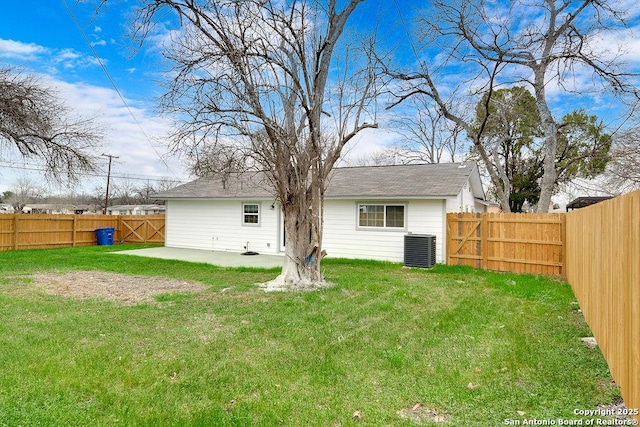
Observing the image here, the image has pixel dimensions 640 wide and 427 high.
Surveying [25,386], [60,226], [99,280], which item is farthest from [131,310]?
[60,226]

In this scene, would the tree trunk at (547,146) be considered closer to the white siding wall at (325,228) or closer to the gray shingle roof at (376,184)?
the gray shingle roof at (376,184)

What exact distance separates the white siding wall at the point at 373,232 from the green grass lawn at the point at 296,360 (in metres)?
4.78

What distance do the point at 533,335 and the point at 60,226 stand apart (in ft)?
63.0

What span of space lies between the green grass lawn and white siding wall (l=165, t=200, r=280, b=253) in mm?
7448

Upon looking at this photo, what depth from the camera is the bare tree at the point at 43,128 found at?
1141 centimetres

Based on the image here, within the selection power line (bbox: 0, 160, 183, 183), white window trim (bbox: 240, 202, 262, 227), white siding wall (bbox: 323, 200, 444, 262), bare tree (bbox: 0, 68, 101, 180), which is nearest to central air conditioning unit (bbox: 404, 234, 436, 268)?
white siding wall (bbox: 323, 200, 444, 262)

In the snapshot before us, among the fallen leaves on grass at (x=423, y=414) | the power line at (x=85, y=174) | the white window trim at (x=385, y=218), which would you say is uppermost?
the power line at (x=85, y=174)

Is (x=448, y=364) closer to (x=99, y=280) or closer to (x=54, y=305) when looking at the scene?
(x=54, y=305)

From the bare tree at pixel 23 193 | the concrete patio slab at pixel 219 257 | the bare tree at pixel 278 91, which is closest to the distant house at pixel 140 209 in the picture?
the bare tree at pixel 23 193

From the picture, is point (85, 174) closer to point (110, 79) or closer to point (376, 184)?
point (110, 79)

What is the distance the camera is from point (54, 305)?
21.1 feet

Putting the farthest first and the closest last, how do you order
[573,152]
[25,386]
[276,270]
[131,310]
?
[573,152] < [276,270] < [131,310] < [25,386]

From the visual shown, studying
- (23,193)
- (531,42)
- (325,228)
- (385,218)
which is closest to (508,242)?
(385,218)

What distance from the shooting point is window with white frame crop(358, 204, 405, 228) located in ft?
41.6
